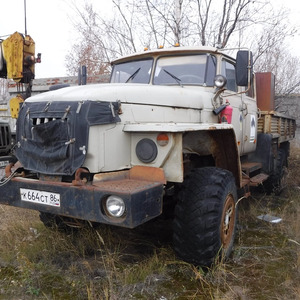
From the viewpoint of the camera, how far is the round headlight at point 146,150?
274 cm

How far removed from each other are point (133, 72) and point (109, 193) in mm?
2366

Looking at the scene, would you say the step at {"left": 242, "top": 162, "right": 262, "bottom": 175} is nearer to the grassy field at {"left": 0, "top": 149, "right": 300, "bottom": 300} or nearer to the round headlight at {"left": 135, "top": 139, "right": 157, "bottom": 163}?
the grassy field at {"left": 0, "top": 149, "right": 300, "bottom": 300}

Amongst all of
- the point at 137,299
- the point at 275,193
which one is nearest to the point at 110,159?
the point at 137,299

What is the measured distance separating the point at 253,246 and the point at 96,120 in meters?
2.38

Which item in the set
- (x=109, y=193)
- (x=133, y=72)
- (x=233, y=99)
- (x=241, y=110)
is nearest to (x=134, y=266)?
(x=109, y=193)

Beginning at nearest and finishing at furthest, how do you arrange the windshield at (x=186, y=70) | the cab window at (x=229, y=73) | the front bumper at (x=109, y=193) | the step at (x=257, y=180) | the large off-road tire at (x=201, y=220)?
the front bumper at (x=109, y=193) < the large off-road tire at (x=201, y=220) < the windshield at (x=186, y=70) < the cab window at (x=229, y=73) < the step at (x=257, y=180)

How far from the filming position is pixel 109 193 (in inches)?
94.3

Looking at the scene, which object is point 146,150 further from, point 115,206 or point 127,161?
point 115,206

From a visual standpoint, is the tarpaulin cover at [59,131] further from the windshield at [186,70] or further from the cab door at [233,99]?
the cab door at [233,99]

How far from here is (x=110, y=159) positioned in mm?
2754

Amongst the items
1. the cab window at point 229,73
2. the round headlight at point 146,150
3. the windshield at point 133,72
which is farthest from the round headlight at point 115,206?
the cab window at point 229,73

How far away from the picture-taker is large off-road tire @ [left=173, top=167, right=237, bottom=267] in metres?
2.86

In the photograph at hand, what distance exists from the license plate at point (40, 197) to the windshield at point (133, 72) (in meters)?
2.04

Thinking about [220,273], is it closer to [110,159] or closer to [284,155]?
[110,159]
